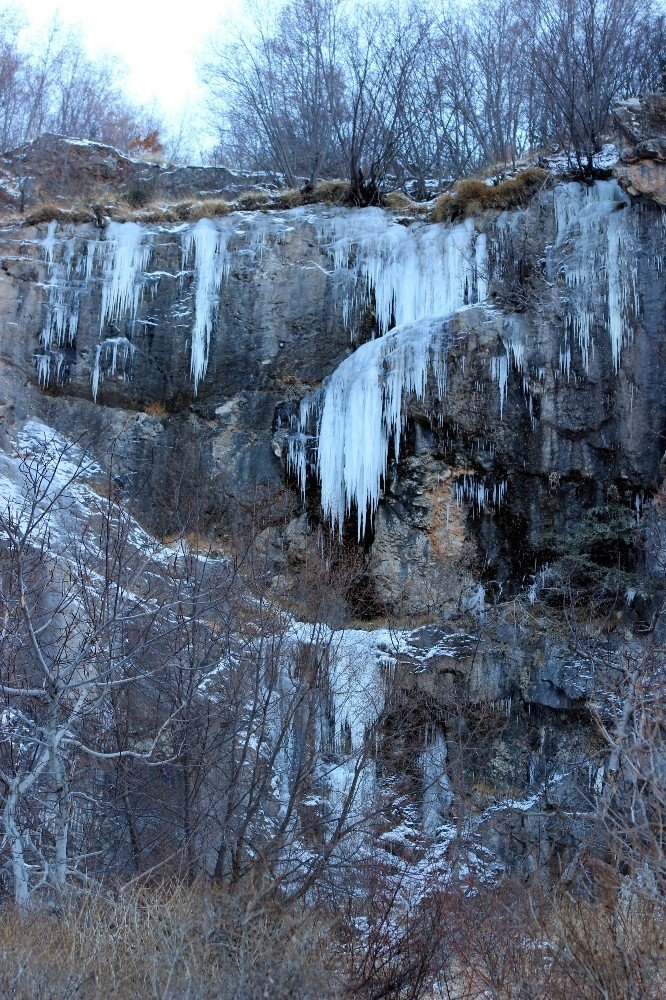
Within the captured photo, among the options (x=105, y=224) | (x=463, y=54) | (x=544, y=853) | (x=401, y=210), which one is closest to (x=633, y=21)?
(x=463, y=54)

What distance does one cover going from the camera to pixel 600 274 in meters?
16.2

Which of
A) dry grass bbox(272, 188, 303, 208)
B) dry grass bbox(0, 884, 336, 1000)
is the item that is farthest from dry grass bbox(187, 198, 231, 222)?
dry grass bbox(0, 884, 336, 1000)

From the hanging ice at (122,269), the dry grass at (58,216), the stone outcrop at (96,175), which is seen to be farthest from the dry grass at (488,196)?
the dry grass at (58,216)

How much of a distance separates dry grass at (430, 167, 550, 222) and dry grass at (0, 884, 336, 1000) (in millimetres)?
14037

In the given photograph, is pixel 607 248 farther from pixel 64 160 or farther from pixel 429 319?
pixel 64 160

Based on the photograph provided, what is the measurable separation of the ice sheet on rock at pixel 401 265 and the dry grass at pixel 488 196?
1.28 ft

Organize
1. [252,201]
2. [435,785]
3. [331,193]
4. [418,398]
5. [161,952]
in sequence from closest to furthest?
[161,952]
[435,785]
[418,398]
[331,193]
[252,201]

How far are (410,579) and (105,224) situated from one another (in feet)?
29.7

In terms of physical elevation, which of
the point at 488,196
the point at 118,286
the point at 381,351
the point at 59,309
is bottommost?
the point at 381,351

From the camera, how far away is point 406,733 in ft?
47.6

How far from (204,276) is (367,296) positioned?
310 cm

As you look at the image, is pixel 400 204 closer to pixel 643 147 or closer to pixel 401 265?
pixel 401 265

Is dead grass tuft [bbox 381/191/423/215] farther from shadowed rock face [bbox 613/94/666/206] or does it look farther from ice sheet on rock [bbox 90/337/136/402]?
ice sheet on rock [bbox 90/337/136/402]

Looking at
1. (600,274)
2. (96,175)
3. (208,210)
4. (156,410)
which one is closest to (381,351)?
(600,274)
